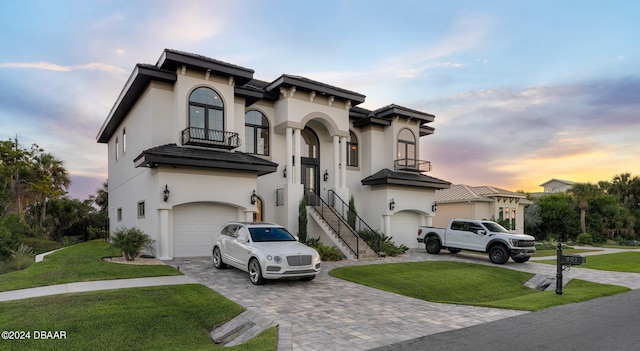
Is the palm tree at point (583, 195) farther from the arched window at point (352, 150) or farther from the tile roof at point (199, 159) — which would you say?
the tile roof at point (199, 159)

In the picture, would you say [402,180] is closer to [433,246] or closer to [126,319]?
[433,246]

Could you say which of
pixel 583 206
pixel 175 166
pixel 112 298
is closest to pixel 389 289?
pixel 112 298

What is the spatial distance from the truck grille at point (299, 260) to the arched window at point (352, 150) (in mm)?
13447

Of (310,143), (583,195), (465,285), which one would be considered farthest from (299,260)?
(583,195)

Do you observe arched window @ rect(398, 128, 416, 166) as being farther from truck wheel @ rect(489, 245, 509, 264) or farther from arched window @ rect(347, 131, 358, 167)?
truck wheel @ rect(489, 245, 509, 264)

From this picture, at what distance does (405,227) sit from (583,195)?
2396cm

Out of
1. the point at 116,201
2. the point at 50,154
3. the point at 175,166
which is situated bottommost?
the point at 116,201

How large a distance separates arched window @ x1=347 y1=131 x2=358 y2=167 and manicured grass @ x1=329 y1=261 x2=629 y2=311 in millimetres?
9588

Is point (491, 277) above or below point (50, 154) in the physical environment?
below

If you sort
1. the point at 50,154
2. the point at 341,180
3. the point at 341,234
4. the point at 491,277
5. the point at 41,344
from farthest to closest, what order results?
the point at 50,154 < the point at 341,180 < the point at 341,234 < the point at 491,277 < the point at 41,344

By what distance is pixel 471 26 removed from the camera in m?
16.1

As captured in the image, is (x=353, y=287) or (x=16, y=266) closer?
(x=353, y=287)

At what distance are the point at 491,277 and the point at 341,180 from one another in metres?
9.89

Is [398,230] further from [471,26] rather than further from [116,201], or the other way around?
[116,201]
